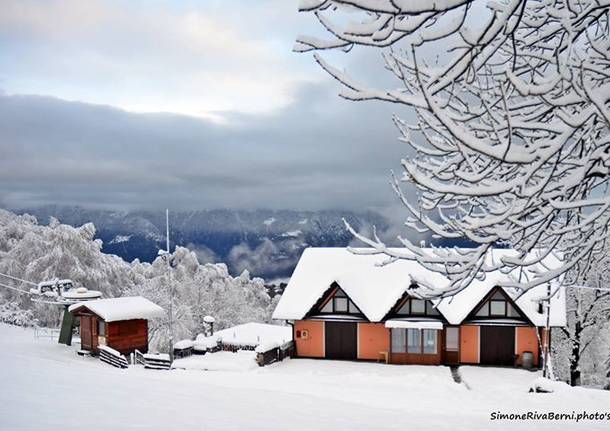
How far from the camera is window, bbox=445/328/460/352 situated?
23.6m

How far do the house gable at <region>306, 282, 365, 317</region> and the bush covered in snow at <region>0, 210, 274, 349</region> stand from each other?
36.1 feet

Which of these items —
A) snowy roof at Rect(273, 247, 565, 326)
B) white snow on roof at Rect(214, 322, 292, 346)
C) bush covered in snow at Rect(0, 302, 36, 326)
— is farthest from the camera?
bush covered in snow at Rect(0, 302, 36, 326)

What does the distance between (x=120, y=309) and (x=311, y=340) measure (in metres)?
→ 9.24

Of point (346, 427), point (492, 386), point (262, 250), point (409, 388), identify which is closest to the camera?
point (346, 427)

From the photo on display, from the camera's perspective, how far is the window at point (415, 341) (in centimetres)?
2359

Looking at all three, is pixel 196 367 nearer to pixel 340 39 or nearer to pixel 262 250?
pixel 340 39

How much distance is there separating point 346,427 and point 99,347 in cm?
2013

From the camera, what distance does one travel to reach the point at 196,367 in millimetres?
21281

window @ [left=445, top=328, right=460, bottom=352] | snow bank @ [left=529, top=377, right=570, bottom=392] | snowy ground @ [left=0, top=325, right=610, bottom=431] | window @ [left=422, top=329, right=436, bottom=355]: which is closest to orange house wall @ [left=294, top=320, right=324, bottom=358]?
window @ [left=422, top=329, right=436, bottom=355]

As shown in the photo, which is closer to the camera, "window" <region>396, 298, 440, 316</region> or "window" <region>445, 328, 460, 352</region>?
"window" <region>445, 328, 460, 352</region>

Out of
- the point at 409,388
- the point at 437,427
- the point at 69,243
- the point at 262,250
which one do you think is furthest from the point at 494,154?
the point at 262,250

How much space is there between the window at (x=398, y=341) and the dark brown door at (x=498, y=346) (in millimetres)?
3586

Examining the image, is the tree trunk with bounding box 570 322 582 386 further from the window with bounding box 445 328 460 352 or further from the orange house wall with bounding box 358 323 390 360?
the orange house wall with bounding box 358 323 390 360

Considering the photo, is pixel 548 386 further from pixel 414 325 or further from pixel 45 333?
pixel 45 333
